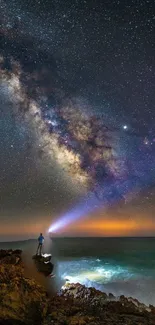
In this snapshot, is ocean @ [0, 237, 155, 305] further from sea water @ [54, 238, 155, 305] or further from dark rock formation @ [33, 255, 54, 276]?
dark rock formation @ [33, 255, 54, 276]

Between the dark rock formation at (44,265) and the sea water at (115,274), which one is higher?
the dark rock formation at (44,265)

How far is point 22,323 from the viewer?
9.86m

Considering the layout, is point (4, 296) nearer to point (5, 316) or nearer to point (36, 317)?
point (5, 316)

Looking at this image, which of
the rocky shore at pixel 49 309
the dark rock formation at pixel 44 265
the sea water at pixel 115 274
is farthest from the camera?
the sea water at pixel 115 274

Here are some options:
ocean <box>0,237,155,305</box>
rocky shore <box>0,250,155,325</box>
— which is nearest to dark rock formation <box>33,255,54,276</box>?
ocean <box>0,237,155,305</box>

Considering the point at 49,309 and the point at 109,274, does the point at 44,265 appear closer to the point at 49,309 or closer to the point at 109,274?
the point at 49,309

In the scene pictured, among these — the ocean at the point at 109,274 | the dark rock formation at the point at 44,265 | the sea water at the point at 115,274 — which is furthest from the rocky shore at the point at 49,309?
the dark rock formation at the point at 44,265

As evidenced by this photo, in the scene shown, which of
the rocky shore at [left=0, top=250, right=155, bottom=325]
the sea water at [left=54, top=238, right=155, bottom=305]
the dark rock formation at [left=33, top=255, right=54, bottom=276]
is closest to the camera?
the rocky shore at [left=0, top=250, right=155, bottom=325]

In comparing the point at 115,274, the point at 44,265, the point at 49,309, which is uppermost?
the point at 44,265

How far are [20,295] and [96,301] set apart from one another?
21.0 ft

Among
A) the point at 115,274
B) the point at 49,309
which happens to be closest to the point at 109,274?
the point at 115,274

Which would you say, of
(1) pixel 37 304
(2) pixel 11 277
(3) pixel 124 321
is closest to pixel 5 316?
(1) pixel 37 304

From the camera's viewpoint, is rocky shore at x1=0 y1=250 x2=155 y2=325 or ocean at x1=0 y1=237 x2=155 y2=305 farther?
ocean at x1=0 y1=237 x2=155 y2=305

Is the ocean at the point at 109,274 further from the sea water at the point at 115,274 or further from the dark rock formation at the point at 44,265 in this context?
the dark rock formation at the point at 44,265
